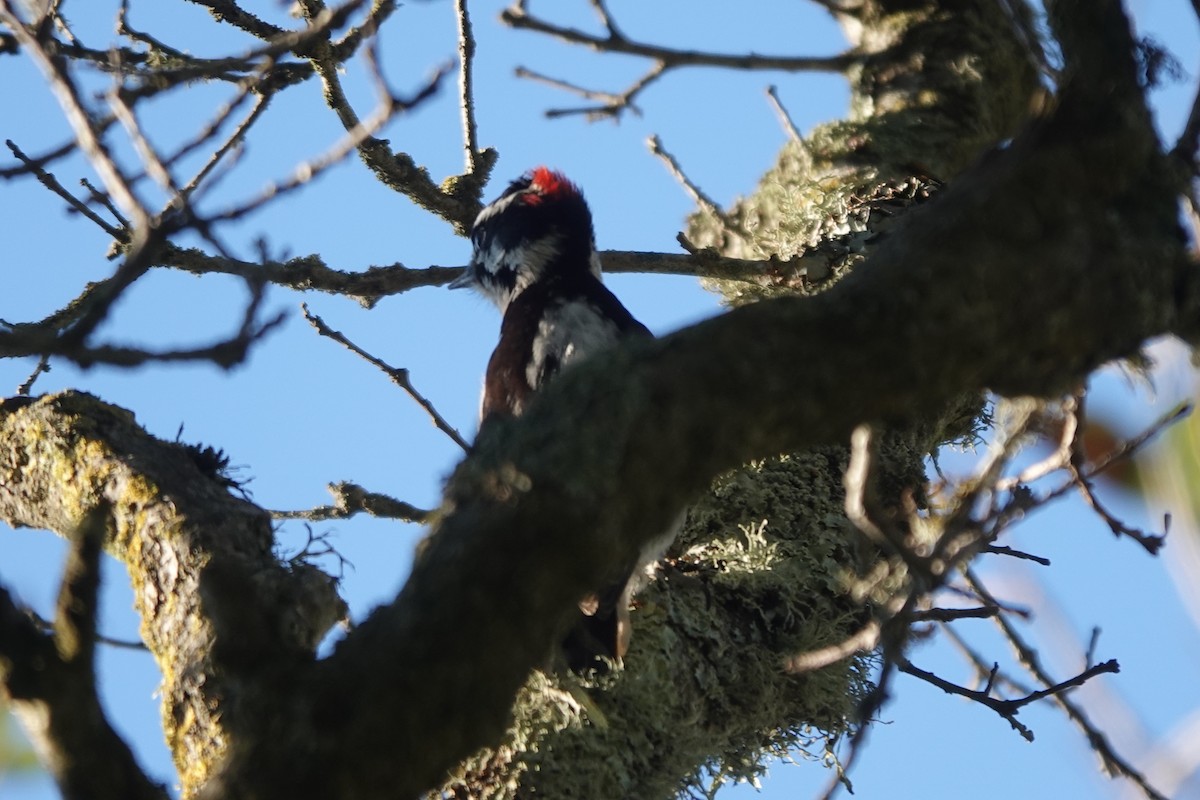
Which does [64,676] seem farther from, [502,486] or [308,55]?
[308,55]

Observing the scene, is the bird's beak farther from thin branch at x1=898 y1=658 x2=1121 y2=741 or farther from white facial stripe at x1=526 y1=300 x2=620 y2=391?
thin branch at x1=898 y1=658 x2=1121 y2=741

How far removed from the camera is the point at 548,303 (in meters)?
3.82

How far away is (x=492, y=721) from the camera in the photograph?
149cm

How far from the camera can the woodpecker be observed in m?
2.87

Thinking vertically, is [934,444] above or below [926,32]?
below

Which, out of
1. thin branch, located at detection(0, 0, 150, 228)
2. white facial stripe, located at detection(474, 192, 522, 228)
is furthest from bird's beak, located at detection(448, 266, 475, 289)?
thin branch, located at detection(0, 0, 150, 228)

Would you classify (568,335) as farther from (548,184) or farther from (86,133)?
(86,133)

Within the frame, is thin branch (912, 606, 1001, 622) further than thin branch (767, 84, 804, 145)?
No

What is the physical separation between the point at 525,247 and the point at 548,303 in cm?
39

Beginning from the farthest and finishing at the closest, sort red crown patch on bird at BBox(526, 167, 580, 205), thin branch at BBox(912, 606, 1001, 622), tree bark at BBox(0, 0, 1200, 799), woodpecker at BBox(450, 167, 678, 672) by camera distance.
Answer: red crown patch on bird at BBox(526, 167, 580, 205)
woodpecker at BBox(450, 167, 678, 672)
thin branch at BBox(912, 606, 1001, 622)
tree bark at BBox(0, 0, 1200, 799)

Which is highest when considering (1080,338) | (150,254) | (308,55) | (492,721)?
(308,55)

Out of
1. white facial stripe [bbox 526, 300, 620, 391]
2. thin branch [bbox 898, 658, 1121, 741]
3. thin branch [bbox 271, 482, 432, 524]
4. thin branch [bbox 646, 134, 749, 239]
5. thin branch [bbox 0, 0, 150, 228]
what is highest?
thin branch [bbox 646, 134, 749, 239]

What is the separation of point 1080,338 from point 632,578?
1459 mm

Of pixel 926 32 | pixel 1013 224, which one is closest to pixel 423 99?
pixel 1013 224
